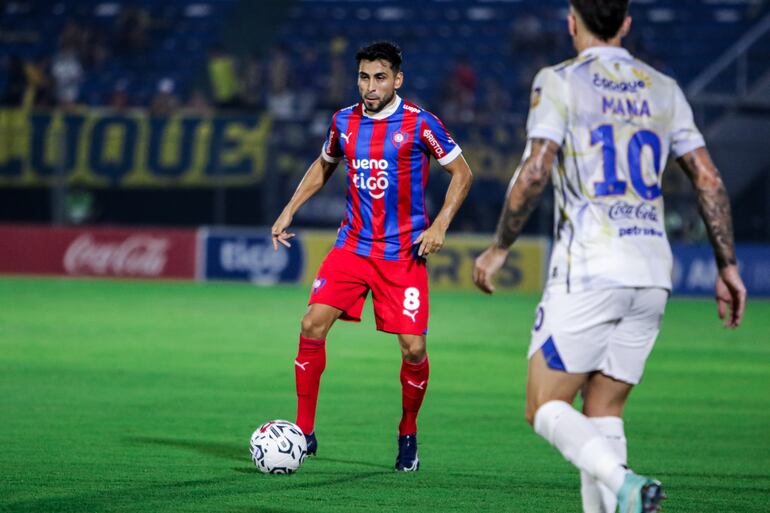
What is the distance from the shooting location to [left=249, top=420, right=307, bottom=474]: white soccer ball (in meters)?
6.74

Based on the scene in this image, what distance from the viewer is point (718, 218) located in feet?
15.8

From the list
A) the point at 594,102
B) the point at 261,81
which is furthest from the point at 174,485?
the point at 261,81

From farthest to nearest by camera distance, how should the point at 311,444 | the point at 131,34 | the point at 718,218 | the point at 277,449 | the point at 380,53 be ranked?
the point at 131,34
the point at 311,444
the point at 380,53
the point at 277,449
the point at 718,218

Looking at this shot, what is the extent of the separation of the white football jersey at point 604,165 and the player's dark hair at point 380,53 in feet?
7.89

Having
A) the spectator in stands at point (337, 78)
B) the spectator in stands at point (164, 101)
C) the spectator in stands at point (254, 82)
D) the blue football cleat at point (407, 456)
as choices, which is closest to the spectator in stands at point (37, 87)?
the spectator in stands at point (164, 101)

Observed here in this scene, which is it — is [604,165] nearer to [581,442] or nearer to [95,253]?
[581,442]

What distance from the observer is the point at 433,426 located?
8.62 m

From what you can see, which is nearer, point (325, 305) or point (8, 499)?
point (8, 499)

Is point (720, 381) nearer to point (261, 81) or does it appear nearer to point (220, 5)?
point (261, 81)

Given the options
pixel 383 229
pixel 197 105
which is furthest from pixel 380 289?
pixel 197 105

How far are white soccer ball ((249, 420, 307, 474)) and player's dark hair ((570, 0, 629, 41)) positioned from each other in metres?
2.95

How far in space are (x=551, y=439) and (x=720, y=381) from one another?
7.16m

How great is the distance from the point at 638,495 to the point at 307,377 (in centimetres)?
309

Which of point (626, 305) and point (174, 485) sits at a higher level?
point (626, 305)
